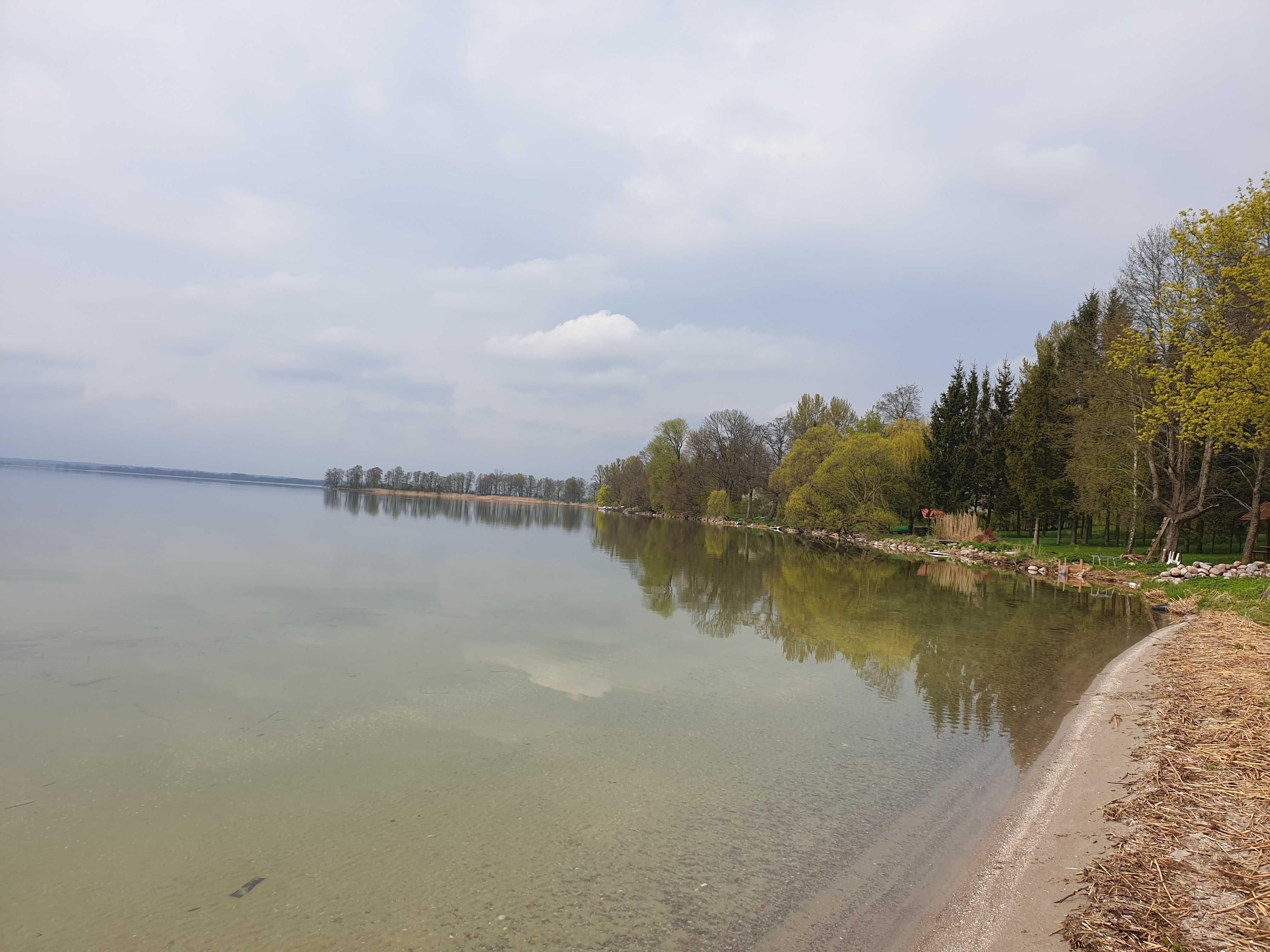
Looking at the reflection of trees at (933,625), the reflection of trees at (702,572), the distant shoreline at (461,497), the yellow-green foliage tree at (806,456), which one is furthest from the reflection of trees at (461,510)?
the reflection of trees at (933,625)

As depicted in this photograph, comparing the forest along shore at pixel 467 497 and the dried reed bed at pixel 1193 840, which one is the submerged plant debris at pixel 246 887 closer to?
the dried reed bed at pixel 1193 840

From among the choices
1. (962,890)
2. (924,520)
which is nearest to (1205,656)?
(962,890)

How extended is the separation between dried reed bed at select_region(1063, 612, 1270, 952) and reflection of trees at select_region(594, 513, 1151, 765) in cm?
122

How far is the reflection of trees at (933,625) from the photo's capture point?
8.12 meters

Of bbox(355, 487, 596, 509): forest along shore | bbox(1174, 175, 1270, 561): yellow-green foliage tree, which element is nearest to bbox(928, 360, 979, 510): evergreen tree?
bbox(1174, 175, 1270, 561): yellow-green foliage tree

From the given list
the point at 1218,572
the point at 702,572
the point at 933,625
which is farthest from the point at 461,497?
the point at 933,625

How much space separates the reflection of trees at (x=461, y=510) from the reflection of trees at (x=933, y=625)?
87.8ft

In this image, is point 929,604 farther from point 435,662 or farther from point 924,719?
point 435,662

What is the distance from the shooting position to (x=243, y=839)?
4090mm

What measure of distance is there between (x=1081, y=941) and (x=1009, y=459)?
3604 cm

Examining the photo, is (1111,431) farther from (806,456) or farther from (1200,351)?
(806,456)

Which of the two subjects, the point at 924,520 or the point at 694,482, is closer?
the point at 924,520

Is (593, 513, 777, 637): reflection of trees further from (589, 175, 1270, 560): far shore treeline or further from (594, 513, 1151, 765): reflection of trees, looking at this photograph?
(589, 175, 1270, 560): far shore treeline

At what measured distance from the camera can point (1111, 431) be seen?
969 inches
